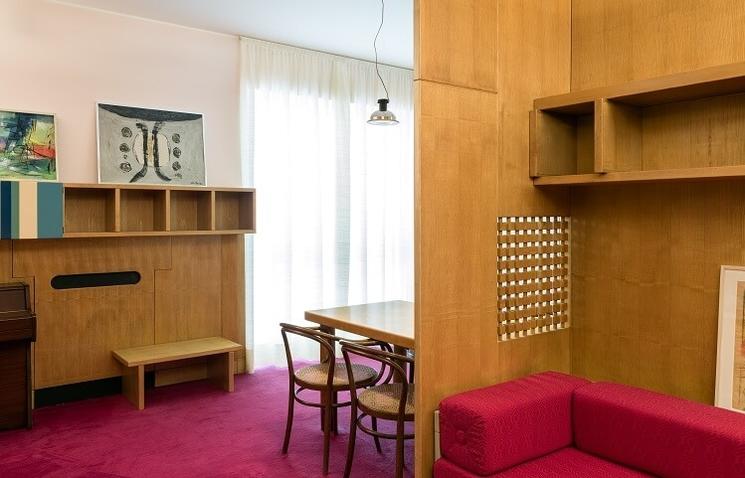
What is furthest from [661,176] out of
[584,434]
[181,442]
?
[181,442]

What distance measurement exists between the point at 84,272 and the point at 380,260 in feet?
9.21

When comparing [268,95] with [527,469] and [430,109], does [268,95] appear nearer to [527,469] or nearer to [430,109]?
[430,109]

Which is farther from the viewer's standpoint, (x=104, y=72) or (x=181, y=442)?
(x=104, y=72)

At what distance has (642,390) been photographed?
7.29ft

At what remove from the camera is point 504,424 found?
201cm

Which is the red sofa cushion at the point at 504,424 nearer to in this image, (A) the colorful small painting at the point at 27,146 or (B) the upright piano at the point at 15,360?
(B) the upright piano at the point at 15,360

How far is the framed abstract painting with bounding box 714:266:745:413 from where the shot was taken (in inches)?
82.4

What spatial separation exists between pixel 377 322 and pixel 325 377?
425 millimetres

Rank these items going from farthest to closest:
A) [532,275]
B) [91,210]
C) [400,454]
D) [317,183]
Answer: [317,183], [91,210], [400,454], [532,275]

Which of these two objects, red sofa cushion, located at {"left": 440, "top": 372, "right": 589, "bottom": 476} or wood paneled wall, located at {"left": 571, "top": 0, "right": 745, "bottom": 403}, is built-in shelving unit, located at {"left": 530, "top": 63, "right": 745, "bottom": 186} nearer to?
wood paneled wall, located at {"left": 571, "top": 0, "right": 745, "bottom": 403}

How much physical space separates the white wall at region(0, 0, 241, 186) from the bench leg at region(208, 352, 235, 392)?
1470 millimetres

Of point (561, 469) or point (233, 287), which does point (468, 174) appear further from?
point (233, 287)

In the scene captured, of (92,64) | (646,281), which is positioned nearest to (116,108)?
(92,64)

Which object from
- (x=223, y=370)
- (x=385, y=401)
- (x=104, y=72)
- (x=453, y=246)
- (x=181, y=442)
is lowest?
(x=181, y=442)
